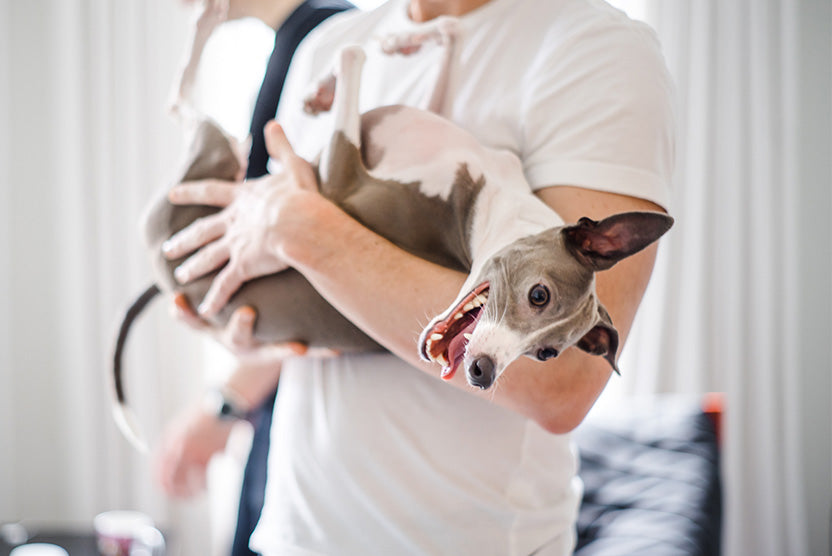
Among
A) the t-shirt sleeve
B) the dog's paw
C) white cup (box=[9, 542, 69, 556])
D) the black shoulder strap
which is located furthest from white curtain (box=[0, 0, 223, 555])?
the t-shirt sleeve

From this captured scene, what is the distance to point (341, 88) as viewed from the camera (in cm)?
72

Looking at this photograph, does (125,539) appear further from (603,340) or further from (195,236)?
(603,340)

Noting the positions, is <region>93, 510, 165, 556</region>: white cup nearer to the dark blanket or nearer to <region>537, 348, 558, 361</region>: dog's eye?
the dark blanket

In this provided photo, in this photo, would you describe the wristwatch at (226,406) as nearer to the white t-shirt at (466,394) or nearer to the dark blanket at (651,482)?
the white t-shirt at (466,394)

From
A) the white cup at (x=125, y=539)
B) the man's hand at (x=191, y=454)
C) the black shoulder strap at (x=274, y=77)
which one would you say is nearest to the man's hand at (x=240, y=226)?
the black shoulder strap at (x=274, y=77)

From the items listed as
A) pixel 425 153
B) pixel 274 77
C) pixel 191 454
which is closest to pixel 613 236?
pixel 425 153

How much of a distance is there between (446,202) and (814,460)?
1.34 feet

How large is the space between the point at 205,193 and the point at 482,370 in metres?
0.60

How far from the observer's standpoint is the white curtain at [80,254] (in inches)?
93.6

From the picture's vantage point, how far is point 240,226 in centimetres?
77

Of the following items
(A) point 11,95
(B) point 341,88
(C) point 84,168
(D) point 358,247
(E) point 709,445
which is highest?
(B) point 341,88

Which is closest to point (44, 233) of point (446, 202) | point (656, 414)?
point (656, 414)

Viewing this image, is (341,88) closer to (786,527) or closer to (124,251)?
(786,527)

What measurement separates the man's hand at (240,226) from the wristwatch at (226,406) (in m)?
0.35
